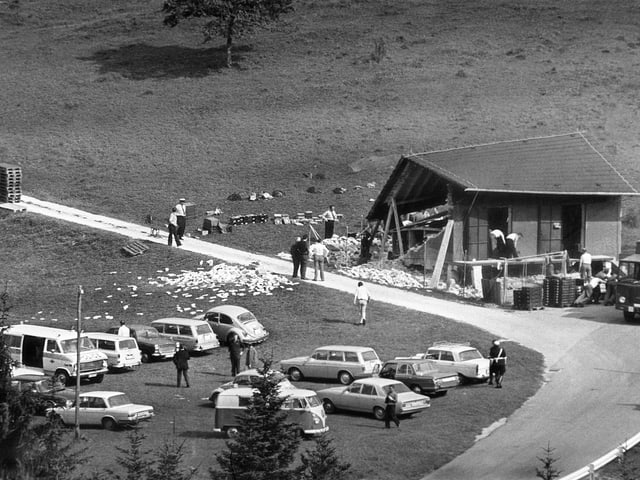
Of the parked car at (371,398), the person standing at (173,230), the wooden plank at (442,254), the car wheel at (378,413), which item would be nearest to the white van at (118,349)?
the parked car at (371,398)

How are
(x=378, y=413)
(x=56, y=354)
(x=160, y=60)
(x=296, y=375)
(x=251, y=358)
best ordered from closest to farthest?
1. (x=378, y=413)
2. (x=296, y=375)
3. (x=56, y=354)
4. (x=251, y=358)
5. (x=160, y=60)

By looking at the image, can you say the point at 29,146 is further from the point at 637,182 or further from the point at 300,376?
the point at 300,376

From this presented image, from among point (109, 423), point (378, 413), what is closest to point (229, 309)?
point (378, 413)

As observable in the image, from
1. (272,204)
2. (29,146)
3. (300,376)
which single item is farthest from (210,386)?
(29,146)

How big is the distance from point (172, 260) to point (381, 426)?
72.5 feet

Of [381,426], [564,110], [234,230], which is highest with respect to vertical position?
[564,110]

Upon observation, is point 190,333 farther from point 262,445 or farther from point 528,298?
point 262,445

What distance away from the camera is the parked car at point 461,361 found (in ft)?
123

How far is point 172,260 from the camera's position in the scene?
53.3 metres

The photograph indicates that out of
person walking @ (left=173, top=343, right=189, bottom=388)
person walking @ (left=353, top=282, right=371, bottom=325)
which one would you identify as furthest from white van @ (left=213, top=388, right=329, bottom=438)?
person walking @ (left=353, top=282, right=371, bottom=325)

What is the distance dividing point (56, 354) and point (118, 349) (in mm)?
2035

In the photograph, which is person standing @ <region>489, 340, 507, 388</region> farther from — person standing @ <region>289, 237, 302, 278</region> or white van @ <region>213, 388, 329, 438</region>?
person standing @ <region>289, 237, 302, 278</region>

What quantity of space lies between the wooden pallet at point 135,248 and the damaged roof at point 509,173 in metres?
11.0

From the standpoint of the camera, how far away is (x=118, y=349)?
130 feet
